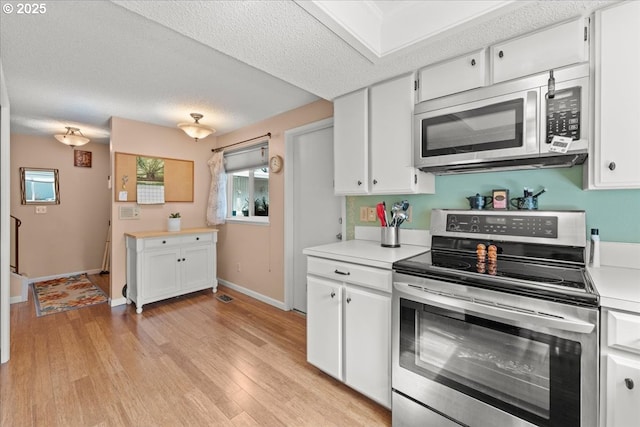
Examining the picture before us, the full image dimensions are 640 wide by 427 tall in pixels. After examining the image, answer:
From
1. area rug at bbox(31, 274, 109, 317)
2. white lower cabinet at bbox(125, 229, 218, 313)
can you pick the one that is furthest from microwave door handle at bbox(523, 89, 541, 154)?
area rug at bbox(31, 274, 109, 317)

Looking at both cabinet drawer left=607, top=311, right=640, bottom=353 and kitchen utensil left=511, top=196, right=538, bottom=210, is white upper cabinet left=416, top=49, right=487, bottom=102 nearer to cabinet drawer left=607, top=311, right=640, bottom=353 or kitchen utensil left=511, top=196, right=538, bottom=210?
kitchen utensil left=511, top=196, right=538, bottom=210

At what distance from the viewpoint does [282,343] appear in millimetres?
2594

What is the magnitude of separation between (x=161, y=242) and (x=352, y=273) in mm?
2791

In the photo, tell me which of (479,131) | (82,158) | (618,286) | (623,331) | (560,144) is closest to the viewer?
(623,331)

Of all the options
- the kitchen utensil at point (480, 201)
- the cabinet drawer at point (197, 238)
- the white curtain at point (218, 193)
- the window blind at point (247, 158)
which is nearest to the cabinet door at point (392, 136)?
the kitchen utensil at point (480, 201)

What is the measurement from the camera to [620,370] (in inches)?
40.9

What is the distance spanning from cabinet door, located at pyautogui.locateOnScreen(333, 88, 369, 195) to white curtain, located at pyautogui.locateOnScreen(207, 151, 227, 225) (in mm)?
2511

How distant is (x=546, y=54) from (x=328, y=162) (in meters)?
1.92

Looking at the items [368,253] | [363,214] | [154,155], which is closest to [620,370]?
[368,253]

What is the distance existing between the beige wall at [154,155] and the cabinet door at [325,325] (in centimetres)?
291

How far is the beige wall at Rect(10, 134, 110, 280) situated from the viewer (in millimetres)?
4477

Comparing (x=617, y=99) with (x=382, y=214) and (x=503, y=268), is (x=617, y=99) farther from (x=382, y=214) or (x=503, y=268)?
(x=382, y=214)

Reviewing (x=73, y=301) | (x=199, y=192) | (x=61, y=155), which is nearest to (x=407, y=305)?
(x=199, y=192)

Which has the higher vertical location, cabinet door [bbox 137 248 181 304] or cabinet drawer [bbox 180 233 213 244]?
cabinet drawer [bbox 180 233 213 244]
